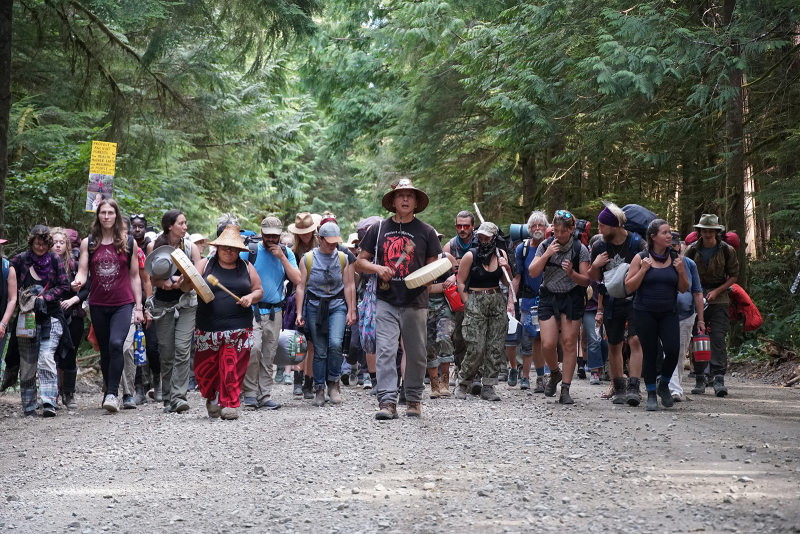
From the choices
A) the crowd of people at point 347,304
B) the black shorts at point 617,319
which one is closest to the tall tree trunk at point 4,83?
the crowd of people at point 347,304

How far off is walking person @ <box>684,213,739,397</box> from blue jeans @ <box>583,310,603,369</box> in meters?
1.90

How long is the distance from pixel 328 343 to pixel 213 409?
189 centimetres

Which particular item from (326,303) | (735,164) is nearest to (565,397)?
(326,303)

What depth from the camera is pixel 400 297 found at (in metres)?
9.38

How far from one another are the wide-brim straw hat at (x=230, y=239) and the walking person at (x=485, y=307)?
2.86 meters

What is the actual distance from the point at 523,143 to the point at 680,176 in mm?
4259

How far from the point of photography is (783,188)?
47.1ft

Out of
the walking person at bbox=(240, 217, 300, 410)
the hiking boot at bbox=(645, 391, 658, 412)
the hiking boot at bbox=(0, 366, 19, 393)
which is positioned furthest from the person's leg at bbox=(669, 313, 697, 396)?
the hiking boot at bbox=(0, 366, 19, 393)

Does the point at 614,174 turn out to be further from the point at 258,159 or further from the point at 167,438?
the point at 167,438

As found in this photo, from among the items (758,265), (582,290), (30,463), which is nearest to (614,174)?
(758,265)

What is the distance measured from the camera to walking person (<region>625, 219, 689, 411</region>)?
9.79 m

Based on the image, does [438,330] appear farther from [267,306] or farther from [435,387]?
[267,306]

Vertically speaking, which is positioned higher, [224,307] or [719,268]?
[719,268]

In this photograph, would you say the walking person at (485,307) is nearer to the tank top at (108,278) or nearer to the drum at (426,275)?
the drum at (426,275)
